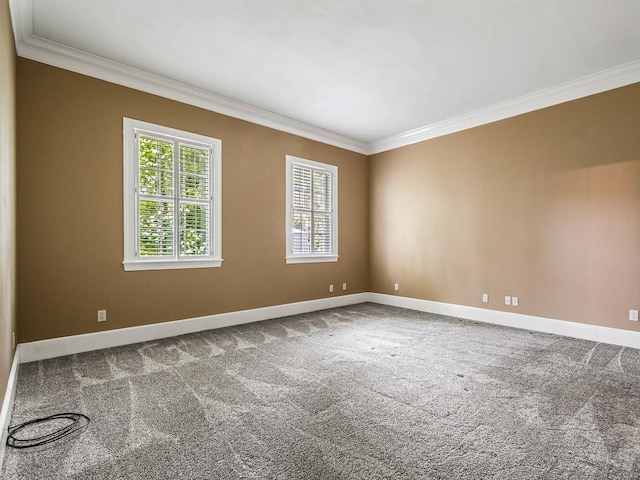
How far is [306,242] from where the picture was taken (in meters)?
5.93

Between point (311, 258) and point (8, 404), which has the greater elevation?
point (311, 258)

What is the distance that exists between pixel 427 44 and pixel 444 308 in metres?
3.97

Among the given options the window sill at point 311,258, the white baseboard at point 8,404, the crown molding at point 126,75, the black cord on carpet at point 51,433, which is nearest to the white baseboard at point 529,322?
the window sill at point 311,258

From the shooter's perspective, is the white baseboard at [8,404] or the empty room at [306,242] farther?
the empty room at [306,242]

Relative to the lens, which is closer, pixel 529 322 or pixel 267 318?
pixel 529 322

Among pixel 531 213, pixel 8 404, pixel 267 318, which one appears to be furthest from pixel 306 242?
pixel 8 404

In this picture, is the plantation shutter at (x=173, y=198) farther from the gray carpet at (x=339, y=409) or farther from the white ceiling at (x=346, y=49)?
the gray carpet at (x=339, y=409)

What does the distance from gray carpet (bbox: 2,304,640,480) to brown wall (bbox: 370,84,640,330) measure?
2.66 feet

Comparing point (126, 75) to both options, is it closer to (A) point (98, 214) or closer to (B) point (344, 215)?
(A) point (98, 214)

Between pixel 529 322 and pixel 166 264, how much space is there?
16.2ft

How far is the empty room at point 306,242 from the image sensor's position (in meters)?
2.09

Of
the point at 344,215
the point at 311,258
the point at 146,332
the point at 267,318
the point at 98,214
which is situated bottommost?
the point at 267,318

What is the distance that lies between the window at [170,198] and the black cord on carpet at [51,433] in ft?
6.40

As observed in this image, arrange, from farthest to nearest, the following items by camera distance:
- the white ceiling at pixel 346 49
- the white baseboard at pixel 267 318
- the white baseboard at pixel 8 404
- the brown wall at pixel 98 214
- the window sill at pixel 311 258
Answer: the window sill at pixel 311 258
the white baseboard at pixel 267 318
the brown wall at pixel 98 214
the white ceiling at pixel 346 49
the white baseboard at pixel 8 404
